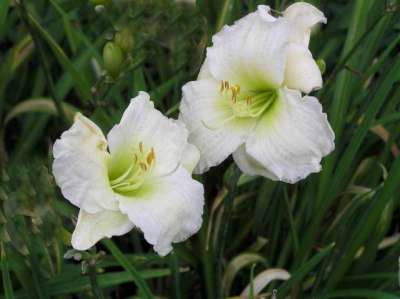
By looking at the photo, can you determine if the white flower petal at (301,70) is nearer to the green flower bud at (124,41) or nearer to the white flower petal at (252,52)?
the white flower petal at (252,52)

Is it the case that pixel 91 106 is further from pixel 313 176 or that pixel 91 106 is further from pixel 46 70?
pixel 313 176

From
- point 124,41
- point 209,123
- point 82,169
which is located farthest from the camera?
point 124,41

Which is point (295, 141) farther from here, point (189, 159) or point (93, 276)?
point (93, 276)

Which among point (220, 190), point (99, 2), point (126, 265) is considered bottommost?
point (220, 190)

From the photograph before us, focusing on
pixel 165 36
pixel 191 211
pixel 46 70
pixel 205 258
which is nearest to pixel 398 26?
pixel 165 36

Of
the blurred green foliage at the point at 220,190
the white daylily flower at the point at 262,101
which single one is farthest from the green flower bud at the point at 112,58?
the white daylily flower at the point at 262,101

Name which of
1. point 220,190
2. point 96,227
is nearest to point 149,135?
point 96,227

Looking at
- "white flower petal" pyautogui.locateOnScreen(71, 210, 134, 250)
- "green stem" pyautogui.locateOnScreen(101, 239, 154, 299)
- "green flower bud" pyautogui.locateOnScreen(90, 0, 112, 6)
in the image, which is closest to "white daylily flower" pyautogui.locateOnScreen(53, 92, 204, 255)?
"white flower petal" pyautogui.locateOnScreen(71, 210, 134, 250)

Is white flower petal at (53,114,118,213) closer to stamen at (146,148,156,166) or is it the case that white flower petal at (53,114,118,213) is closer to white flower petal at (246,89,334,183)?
stamen at (146,148,156,166)
